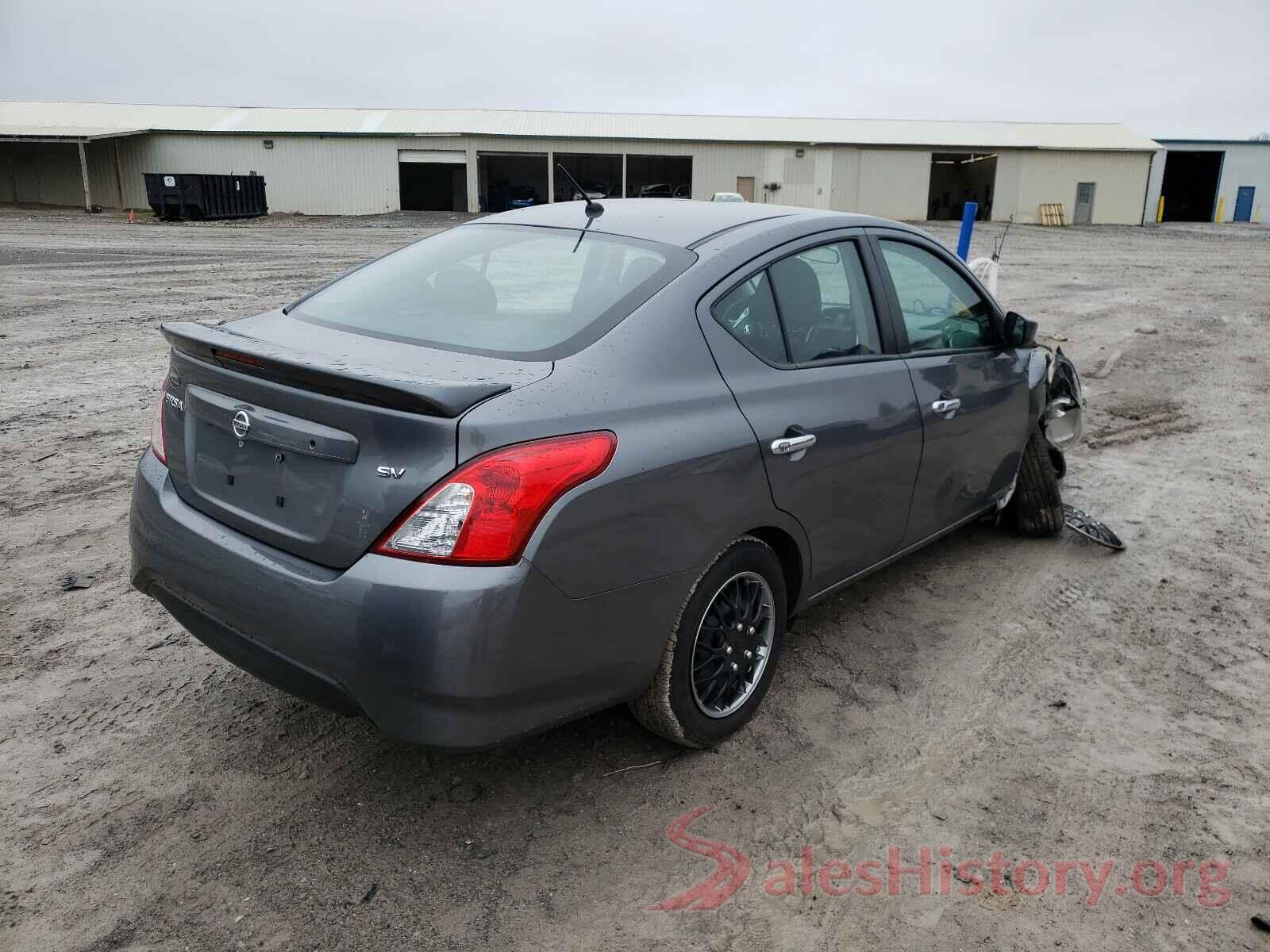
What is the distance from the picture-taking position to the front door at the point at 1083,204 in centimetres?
4434

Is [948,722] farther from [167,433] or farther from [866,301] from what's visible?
[167,433]

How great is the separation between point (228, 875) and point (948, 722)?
2.33 meters

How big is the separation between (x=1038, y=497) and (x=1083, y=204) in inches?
1772

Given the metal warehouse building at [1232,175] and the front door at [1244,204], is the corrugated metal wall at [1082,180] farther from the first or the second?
the front door at [1244,204]

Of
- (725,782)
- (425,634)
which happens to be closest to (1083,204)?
(725,782)

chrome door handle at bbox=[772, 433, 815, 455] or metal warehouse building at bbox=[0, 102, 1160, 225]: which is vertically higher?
metal warehouse building at bbox=[0, 102, 1160, 225]

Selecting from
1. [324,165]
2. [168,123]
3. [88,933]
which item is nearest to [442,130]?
[324,165]

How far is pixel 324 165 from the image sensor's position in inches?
1610

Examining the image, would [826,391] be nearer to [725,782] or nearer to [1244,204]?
[725,782]

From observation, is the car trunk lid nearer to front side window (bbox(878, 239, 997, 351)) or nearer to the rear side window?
the rear side window

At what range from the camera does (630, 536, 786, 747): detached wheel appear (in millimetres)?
2922

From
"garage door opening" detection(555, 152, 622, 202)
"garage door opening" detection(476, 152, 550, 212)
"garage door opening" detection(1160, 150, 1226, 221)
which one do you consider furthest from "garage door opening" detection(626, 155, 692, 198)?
"garage door opening" detection(1160, 150, 1226, 221)

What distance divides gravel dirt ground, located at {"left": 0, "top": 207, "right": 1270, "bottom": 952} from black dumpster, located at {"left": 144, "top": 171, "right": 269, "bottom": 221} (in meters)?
30.0

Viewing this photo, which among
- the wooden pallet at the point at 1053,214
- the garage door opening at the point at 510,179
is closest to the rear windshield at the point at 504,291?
the garage door opening at the point at 510,179
